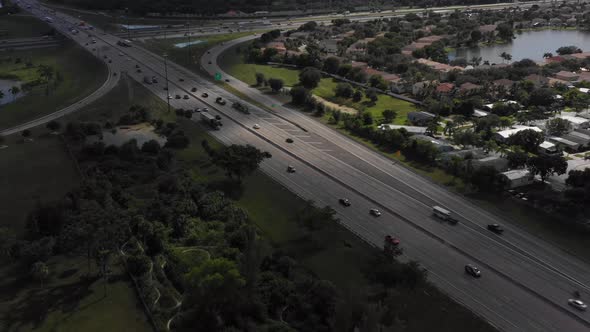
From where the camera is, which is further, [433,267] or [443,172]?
[443,172]

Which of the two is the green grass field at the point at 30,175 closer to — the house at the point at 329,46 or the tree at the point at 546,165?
the tree at the point at 546,165

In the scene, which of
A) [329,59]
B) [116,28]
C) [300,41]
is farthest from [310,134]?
[116,28]

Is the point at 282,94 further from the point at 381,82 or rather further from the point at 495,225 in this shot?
the point at 495,225

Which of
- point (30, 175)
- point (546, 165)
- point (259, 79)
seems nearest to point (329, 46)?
point (259, 79)

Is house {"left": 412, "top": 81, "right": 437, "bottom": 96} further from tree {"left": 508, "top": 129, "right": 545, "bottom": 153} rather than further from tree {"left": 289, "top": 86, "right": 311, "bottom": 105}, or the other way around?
tree {"left": 508, "top": 129, "right": 545, "bottom": 153}

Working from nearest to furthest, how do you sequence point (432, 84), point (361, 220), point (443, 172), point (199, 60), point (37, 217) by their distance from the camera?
point (37, 217)
point (361, 220)
point (443, 172)
point (432, 84)
point (199, 60)

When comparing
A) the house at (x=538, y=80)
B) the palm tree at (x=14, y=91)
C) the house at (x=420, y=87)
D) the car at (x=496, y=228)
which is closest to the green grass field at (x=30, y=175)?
the palm tree at (x=14, y=91)

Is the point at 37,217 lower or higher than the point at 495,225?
lower
